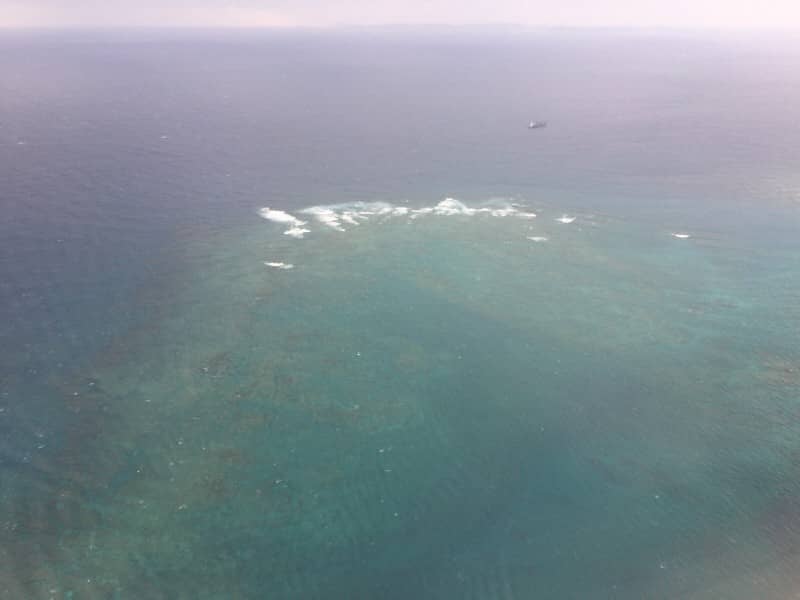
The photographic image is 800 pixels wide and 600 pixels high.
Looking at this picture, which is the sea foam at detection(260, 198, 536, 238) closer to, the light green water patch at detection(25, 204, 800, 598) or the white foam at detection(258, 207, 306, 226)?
the white foam at detection(258, 207, 306, 226)

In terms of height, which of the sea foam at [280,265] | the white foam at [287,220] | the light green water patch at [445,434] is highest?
the white foam at [287,220]

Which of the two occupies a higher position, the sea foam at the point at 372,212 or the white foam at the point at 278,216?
the white foam at the point at 278,216

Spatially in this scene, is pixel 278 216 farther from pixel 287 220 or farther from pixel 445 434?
pixel 445 434

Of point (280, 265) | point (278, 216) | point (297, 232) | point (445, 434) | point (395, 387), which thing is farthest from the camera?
point (278, 216)

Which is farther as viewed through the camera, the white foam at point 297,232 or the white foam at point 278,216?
the white foam at point 278,216

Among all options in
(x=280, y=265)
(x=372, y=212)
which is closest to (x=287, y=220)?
(x=372, y=212)

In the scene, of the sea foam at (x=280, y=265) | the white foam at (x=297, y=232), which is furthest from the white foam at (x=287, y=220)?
the sea foam at (x=280, y=265)

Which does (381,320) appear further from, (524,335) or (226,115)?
(226,115)

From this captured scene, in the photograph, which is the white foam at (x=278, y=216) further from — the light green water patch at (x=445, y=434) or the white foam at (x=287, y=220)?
the light green water patch at (x=445, y=434)

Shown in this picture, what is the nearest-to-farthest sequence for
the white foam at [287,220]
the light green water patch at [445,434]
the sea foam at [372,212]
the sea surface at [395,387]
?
1. the light green water patch at [445,434]
2. the sea surface at [395,387]
3. the white foam at [287,220]
4. the sea foam at [372,212]
